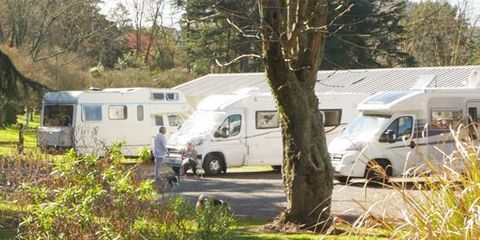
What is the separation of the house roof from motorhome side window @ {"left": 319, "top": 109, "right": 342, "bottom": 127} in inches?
43.0

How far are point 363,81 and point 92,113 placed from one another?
10681 mm

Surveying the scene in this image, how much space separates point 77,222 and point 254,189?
1477 centimetres

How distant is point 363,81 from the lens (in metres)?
31.1

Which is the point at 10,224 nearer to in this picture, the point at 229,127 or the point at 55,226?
the point at 55,226

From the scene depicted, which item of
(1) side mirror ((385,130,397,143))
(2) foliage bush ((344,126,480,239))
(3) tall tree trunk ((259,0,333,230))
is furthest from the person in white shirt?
(2) foliage bush ((344,126,480,239))

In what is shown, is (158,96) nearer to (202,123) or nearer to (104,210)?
(202,123)

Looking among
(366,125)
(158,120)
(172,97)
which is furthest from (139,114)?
(366,125)

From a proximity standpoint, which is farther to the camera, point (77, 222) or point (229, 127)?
point (229, 127)

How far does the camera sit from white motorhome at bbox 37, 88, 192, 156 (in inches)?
1172

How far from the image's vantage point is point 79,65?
4775 cm

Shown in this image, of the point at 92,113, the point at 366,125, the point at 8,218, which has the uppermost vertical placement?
the point at 92,113

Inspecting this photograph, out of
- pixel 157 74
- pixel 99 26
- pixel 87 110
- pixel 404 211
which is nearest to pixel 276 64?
pixel 404 211

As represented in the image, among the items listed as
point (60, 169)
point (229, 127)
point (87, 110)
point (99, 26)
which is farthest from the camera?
point (99, 26)

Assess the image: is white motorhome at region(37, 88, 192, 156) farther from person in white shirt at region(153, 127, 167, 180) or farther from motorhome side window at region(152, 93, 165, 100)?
person in white shirt at region(153, 127, 167, 180)
